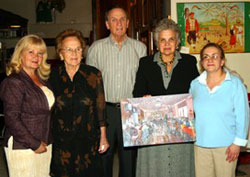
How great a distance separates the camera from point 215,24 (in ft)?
12.6

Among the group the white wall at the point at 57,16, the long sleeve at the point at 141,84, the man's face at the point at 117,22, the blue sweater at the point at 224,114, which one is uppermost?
the white wall at the point at 57,16

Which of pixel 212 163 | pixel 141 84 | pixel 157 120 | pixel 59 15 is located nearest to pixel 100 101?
pixel 141 84

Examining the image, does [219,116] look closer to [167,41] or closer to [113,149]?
[167,41]

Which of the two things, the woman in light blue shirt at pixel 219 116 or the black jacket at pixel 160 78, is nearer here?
the woman in light blue shirt at pixel 219 116

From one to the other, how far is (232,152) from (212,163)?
197 mm

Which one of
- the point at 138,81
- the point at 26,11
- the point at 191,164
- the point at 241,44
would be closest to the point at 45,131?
the point at 138,81

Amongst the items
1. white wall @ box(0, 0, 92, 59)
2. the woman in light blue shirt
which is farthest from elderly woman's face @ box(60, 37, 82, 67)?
white wall @ box(0, 0, 92, 59)

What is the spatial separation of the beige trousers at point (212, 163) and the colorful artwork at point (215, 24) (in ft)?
5.71

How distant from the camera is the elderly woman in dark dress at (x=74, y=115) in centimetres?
239

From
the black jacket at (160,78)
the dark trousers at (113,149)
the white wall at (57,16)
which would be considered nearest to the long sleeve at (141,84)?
the black jacket at (160,78)

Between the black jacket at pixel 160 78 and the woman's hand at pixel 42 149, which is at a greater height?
the black jacket at pixel 160 78

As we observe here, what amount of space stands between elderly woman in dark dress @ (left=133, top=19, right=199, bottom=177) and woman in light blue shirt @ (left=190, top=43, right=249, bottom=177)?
145 millimetres

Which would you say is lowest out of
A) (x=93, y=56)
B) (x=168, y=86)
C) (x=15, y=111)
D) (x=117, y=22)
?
(x=15, y=111)

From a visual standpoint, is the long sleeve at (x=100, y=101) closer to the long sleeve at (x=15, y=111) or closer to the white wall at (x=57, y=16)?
the long sleeve at (x=15, y=111)
